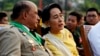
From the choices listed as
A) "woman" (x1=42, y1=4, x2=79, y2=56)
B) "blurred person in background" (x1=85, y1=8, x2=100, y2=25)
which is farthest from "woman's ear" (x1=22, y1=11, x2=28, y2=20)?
"blurred person in background" (x1=85, y1=8, x2=100, y2=25)

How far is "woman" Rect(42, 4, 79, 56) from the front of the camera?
9.71ft

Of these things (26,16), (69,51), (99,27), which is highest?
(26,16)

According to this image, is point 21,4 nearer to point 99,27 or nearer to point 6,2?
point 99,27

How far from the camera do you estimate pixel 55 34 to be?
3.07m

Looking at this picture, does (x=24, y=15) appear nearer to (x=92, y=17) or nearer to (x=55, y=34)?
(x=55, y=34)

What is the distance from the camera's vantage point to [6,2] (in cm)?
597

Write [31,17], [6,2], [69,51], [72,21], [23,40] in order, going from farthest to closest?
[6,2]
[72,21]
[69,51]
[31,17]
[23,40]

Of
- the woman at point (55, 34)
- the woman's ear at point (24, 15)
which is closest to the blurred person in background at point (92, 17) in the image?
the woman at point (55, 34)

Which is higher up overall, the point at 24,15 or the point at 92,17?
the point at 24,15

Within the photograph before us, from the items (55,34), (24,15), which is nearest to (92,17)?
(55,34)

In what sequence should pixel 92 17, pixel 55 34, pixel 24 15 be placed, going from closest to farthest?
pixel 24 15 → pixel 55 34 → pixel 92 17

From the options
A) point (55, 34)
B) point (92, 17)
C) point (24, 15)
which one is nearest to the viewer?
point (24, 15)

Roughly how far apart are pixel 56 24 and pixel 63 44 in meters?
0.20

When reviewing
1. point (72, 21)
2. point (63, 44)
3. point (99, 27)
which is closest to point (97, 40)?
point (99, 27)
